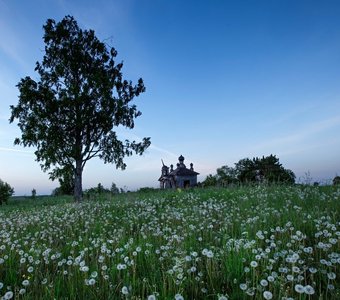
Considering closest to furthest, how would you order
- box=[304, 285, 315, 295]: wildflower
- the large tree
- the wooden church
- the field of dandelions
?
box=[304, 285, 315, 295]: wildflower < the field of dandelions < the large tree < the wooden church

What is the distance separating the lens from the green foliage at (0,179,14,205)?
29.5 m

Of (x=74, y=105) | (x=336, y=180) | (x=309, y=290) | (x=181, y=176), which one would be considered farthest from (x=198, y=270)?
(x=181, y=176)

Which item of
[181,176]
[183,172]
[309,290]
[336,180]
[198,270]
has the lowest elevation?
[198,270]

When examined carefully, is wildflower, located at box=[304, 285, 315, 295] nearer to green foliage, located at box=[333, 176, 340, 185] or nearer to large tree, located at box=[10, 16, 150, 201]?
green foliage, located at box=[333, 176, 340, 185]

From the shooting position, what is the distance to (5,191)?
29984 millimetres

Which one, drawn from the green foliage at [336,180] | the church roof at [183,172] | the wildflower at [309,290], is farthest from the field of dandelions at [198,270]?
the church roof at [183,172]

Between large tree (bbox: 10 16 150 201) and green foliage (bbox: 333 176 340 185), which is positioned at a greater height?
large tree (bbox: 10 16 150 201)

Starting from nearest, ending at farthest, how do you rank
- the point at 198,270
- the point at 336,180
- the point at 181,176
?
the point at 198,270
the point at 336,180
the point at 181,176

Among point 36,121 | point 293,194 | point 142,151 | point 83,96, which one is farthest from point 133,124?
point 293,194

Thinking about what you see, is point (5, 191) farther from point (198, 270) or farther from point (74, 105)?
point (198, 270)

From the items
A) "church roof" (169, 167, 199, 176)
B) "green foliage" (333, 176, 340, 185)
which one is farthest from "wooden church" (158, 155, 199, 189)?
"green foliage" (333, 176, 340, 185)

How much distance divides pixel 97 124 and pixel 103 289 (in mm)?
24537

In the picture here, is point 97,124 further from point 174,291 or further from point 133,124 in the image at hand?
point 174,291

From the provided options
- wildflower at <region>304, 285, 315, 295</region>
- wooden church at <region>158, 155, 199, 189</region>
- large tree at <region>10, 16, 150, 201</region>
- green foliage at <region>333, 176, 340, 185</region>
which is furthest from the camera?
wooden church at <region>158, 155, 199, 189</region>
